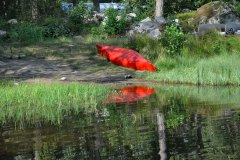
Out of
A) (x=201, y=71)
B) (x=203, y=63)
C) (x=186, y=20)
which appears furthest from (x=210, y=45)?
(x=186, y=20)

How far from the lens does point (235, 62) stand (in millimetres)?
18469

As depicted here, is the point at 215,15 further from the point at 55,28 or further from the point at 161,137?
the point at 161,137

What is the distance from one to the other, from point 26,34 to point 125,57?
7.73 metres

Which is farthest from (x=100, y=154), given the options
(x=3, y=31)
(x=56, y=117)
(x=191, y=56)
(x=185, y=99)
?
(x=3, y=31)

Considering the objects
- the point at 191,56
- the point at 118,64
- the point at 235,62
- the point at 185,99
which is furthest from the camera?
the point at 118,64

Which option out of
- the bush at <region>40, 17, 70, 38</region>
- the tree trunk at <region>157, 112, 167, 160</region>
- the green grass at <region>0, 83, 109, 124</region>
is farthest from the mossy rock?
the tree trunk at <region>157, 112, 167, 160</region>

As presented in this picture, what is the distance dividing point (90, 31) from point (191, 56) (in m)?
10.2

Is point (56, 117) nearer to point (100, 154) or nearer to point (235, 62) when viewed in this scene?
point (100, 154)

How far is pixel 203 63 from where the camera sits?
19.1m

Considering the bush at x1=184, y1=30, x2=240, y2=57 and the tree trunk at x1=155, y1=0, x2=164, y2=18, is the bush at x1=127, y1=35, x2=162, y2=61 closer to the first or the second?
the bush at x1=184, y1=30, x2=240, y2=57

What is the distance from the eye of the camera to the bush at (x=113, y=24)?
29.1 meters

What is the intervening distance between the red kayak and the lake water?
24.6ft

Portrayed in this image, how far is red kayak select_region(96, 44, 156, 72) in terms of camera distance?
69.8 feet

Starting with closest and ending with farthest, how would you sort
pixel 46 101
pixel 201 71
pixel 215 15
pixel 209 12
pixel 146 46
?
1. pixel 46 101
2. pixel 201 71
3. pixel 146 46
4. pixel 215 15
5. pixel 209 12
